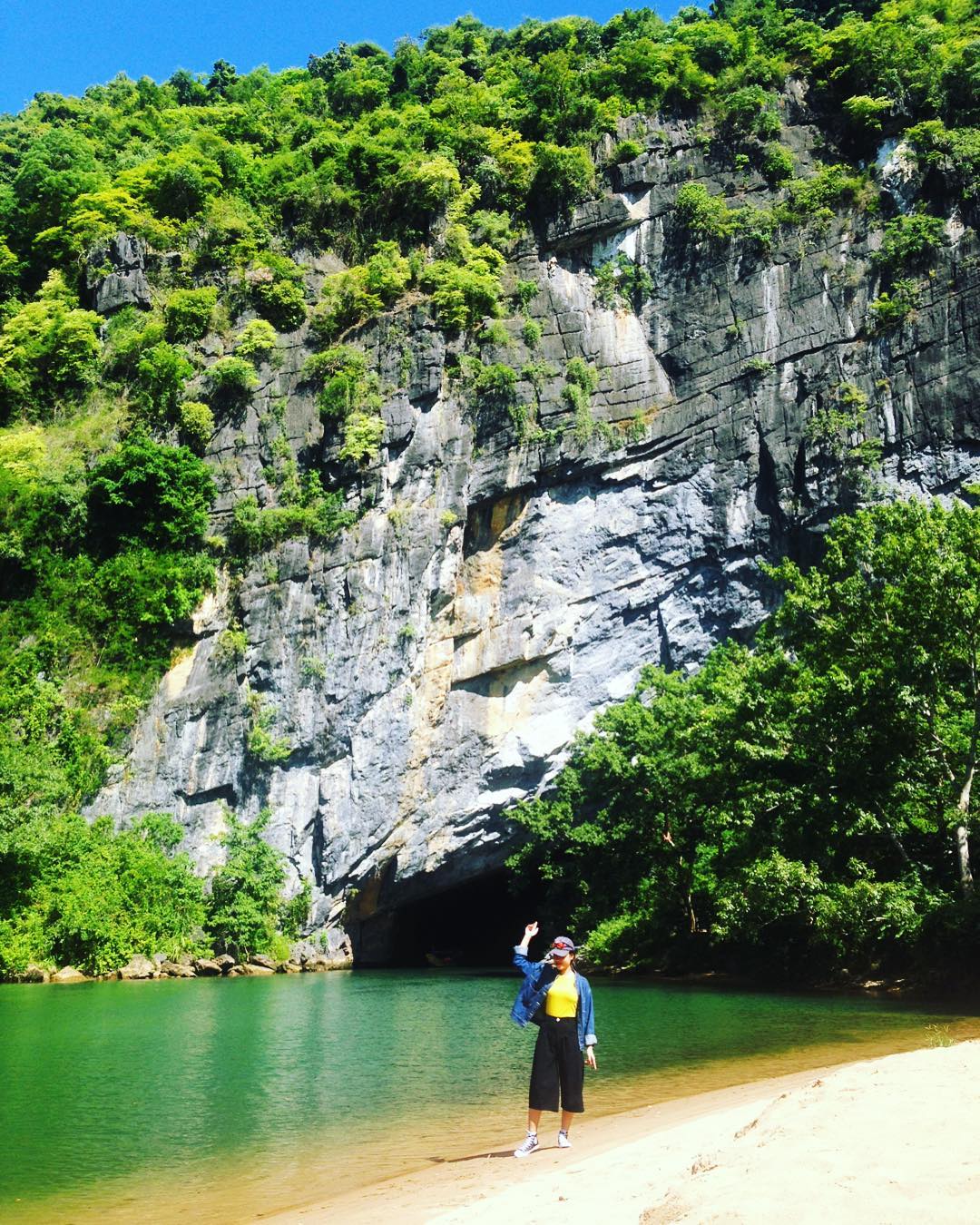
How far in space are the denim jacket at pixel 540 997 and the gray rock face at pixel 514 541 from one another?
2179 cm

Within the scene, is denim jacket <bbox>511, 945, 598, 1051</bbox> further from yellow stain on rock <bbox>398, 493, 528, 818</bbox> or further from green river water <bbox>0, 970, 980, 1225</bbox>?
yellow stain on rock <bbox>398, 493, 528, 818</bbox>

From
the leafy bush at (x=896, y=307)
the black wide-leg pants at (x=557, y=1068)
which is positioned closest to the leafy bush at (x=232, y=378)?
the leafy bush at (x=896, y=307)

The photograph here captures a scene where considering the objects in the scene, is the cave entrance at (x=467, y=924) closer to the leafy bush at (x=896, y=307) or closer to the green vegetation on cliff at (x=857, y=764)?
the green vegetation on cliff at (x=857, y=764)

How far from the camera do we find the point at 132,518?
28.1 metres

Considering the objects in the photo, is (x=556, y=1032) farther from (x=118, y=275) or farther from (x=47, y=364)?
(x=118, y=275)

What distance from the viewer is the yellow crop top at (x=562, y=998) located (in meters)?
6.38

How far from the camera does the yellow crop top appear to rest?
20.9ft

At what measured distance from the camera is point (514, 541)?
98.0 ft

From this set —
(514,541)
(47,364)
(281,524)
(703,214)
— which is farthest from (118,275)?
(703,214)

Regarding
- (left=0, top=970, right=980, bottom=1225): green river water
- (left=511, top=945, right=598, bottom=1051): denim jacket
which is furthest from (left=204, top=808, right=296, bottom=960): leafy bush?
(left=511, top=945, right=598, bottom=1051): denim jacket

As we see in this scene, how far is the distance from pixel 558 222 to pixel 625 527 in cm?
1052

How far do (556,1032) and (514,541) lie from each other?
24.0m

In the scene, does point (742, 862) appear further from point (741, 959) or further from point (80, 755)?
point (80, 755)

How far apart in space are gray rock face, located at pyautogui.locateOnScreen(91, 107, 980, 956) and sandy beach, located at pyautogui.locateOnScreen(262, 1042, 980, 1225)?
21.6 m
